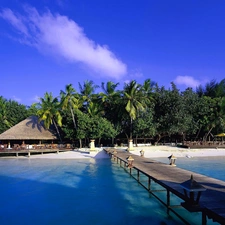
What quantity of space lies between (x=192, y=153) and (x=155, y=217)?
18838 mm

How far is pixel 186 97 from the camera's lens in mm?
29844

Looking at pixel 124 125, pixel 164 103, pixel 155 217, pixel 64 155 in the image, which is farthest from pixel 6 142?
pixel 155 217

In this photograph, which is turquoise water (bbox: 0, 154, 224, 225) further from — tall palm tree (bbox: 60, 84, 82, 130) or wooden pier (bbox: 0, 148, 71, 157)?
tall palm tree (bbox: 60, 84, 82, 130)

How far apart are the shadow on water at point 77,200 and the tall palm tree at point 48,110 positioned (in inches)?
501

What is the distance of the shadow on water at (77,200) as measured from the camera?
775cm

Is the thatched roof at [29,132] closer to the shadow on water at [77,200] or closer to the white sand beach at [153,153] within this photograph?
the white sand beach at [153,153]

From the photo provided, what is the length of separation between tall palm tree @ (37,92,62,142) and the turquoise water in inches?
501

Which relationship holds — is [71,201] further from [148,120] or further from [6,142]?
[6,142]

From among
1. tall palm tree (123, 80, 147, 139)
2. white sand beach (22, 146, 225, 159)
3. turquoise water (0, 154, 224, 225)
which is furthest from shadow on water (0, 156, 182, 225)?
tall palm tree (123, 80, 147, 139)

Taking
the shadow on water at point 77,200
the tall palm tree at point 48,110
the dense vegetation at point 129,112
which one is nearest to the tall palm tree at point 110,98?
the dense vegetation at point 129,112

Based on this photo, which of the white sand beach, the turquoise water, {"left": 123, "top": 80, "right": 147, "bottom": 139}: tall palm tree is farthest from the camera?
{"left": 123, "top": 80, "right": 147, "bottom": 139}: tall palm tree

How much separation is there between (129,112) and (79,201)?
17133mm

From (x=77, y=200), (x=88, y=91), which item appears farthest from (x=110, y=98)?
(x=77, y=200)

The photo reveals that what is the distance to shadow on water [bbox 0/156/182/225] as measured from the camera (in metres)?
7.75
